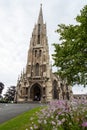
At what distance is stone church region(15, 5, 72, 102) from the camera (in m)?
60.4

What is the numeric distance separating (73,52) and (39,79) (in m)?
44.6

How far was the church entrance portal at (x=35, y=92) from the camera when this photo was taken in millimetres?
61944

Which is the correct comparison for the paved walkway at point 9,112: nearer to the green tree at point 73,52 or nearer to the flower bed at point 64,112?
the green tree at point 73,52

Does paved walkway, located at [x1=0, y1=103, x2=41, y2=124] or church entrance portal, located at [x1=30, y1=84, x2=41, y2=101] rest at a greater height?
church entrance portal, located at [x1=30, y1=84, x2=41, y2=101]

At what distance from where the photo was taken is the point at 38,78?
63.2m

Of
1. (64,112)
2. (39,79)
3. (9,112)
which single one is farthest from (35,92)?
(64,112)

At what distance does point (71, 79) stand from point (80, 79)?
936 millimetres

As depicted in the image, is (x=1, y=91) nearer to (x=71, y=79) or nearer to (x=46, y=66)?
(x=46, y=66)

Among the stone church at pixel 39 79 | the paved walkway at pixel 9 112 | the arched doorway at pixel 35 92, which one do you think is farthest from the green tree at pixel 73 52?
the arched doorway at pixel 35 92

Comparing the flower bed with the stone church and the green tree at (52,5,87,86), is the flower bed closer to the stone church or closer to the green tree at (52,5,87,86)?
the green tree at (52,5,87,86)

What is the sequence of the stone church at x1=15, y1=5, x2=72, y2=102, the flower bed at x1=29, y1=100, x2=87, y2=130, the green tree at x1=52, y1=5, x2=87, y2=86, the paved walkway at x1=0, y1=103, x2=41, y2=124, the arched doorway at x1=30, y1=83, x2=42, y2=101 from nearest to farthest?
the flower bed at x1=29, y1=100, x2=87, y2=130 → the paved walkway at x1=0, y1=103, x2=41, y2=124 → the green tree at x1=52, y1=5, x2=87, y2=86 → the stone church at x1=15, y1=5, x2=72, y2=102 → the arched doorway at x1=30, y1=83, x2=42, y2=101

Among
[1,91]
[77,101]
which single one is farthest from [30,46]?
[77,101]

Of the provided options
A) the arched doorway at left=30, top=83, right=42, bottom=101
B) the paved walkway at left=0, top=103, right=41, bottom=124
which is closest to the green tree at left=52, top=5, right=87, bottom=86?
the paved walkway at left=0, top=103, right=41, bottom=124

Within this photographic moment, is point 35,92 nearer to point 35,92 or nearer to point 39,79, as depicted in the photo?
point 35,92
